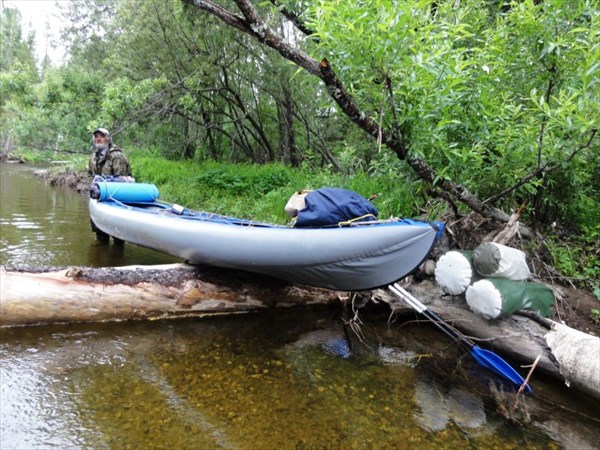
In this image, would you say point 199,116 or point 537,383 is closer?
point 537,383

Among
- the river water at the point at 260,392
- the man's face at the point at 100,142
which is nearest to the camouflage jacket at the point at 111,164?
the man's face at the point at 100,142

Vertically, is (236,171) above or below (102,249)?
above

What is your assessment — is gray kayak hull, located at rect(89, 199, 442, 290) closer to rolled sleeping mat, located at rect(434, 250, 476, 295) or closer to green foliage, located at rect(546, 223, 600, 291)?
rolled sleeping mat, located at rect(434, 250, 476, 295)

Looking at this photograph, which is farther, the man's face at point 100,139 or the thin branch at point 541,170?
the man's face at point 100,139

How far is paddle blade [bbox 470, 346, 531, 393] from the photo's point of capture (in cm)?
303

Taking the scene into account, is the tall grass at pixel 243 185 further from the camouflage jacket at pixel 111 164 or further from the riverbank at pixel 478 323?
the camouflage jacket at pixel 111 164

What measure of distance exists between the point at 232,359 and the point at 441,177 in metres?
2.44

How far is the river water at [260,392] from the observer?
2492 millimetres

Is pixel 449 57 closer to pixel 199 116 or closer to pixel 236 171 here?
pixel 236 171

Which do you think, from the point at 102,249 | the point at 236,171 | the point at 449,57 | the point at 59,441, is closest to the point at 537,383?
the point at 449,57

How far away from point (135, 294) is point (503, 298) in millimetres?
3134

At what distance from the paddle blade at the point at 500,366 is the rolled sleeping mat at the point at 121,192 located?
4.77 metres

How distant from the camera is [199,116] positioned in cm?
1205

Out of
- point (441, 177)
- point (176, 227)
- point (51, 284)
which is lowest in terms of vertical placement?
point (51, 284)
